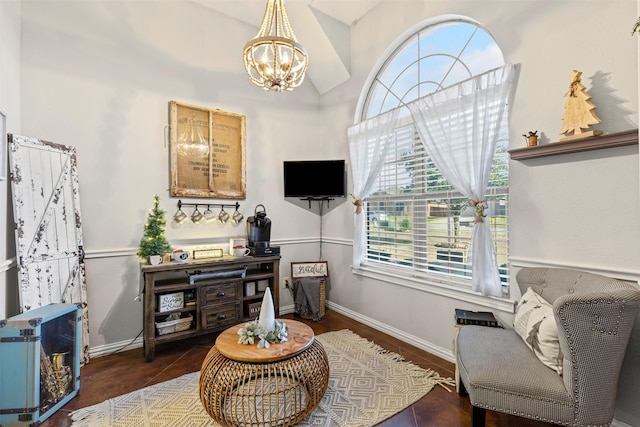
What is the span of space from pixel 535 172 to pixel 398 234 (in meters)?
1.40

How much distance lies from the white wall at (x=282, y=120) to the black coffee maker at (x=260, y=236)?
0.25 metres

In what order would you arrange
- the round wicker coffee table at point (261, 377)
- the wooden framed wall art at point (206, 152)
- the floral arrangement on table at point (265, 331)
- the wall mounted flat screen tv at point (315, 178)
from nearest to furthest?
the round wicker coffee table at point (261, 377) < the floral arrangement on table at point (265, 331) < the wooden framed wall art at point (206, 152) < the wall mounted flat screen tv at point (315, 178)

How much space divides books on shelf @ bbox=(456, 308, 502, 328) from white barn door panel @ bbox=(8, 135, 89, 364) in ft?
10.3

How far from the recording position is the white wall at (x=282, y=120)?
177cm

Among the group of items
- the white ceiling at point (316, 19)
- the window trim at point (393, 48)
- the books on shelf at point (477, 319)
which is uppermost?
the white ceiling at point (316, 19)

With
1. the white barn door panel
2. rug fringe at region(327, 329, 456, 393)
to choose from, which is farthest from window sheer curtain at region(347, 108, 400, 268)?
the white barn door panel

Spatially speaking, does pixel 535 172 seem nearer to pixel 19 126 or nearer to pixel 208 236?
pixel 208 236

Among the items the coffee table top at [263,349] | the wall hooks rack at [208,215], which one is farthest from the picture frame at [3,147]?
the coffee table top at [263,349]

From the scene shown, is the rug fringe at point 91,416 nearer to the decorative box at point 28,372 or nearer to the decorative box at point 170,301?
the decorative box at point 28,372

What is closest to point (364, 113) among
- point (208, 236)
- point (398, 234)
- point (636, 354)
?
point (398, 234)

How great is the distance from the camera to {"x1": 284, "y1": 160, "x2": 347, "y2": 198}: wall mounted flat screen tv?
3674mm

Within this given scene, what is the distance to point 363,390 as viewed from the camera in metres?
2.12

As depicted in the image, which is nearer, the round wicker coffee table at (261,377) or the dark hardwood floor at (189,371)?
the round wicker coffee table at (261,377)

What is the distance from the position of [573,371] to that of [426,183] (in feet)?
5.98
